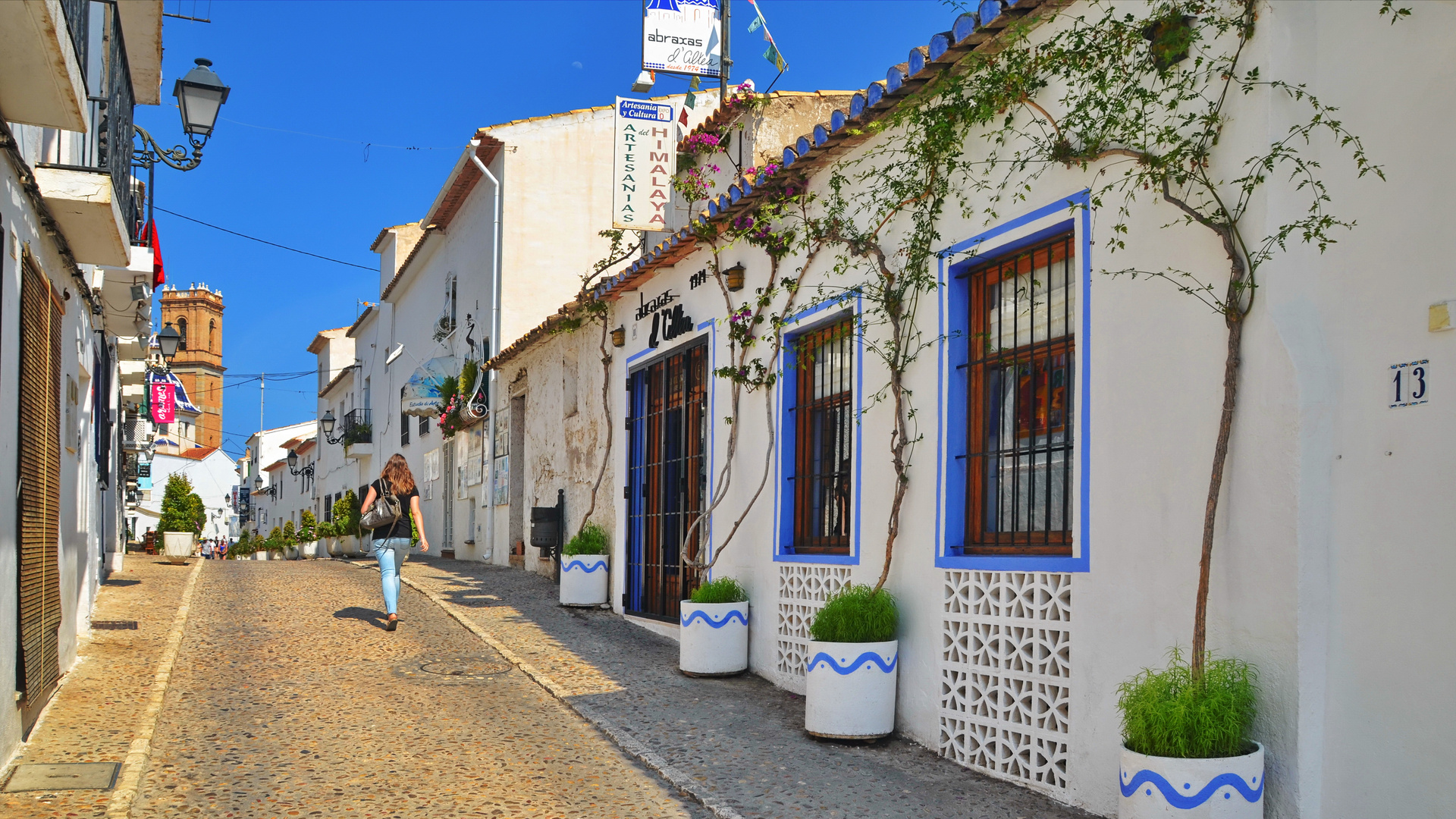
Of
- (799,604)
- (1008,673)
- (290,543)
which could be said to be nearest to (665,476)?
(799,604)

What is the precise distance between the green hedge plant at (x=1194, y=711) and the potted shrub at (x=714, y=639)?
167 inches

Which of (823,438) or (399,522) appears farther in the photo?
(399,522)

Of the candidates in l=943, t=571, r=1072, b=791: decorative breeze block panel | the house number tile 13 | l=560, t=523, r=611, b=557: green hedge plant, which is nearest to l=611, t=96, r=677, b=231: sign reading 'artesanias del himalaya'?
l=560, t=523, r=611, b=557: green hedge plant

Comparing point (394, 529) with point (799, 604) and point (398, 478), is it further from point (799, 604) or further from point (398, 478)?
point (799, 604)

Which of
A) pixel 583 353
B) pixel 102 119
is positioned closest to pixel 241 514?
pixel 583 353

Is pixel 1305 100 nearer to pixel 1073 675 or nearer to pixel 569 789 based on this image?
pixel 1073 675

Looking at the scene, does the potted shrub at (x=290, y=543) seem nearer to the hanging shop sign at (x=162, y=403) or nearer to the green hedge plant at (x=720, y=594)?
the hanging shop sign at (x=162, y=403)

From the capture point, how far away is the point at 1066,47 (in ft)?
18.1

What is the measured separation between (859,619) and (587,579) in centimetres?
562

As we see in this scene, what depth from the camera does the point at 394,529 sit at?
395 inches

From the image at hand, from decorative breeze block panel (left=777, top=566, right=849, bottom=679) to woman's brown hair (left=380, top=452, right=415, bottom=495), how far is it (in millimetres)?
3698

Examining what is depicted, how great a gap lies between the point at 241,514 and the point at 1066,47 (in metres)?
62.1

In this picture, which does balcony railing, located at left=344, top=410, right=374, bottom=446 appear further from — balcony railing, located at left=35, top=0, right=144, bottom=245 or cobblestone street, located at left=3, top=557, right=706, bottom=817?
balcony railing, located at left=35, top=0, right=144, bottom=245

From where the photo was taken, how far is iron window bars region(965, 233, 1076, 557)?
5.71 meters
